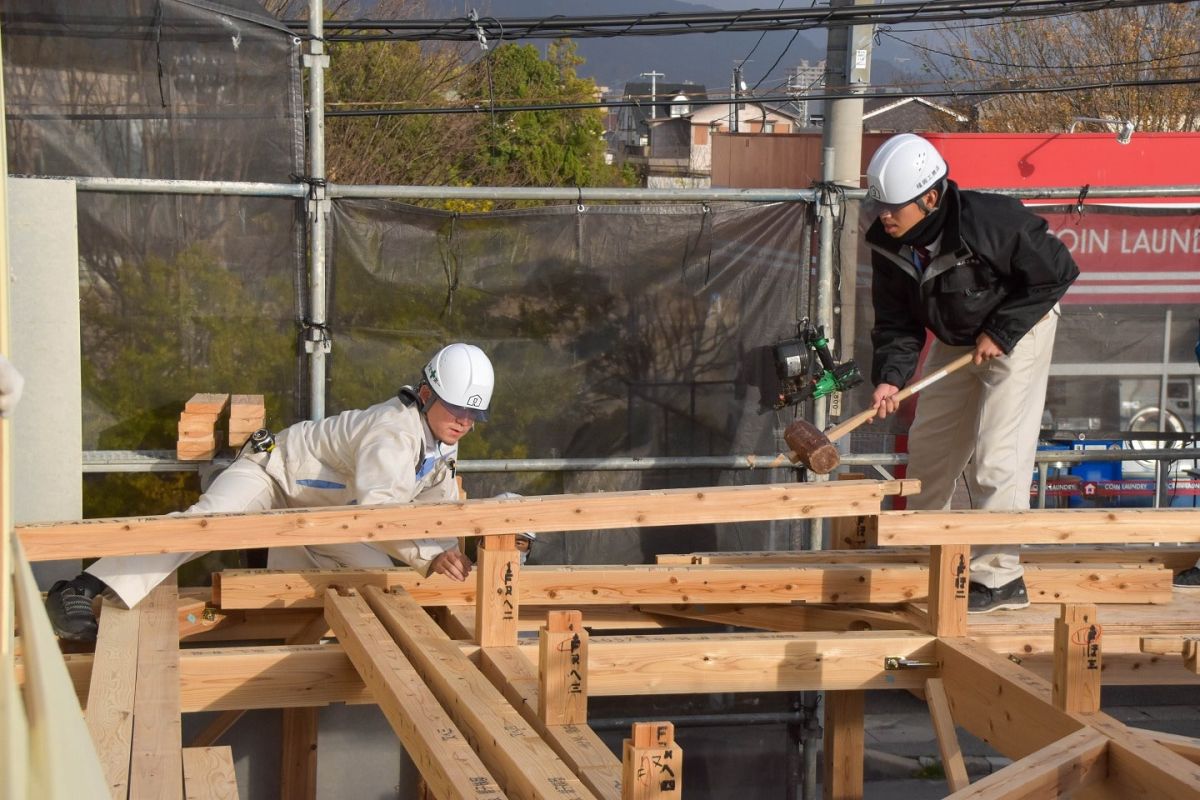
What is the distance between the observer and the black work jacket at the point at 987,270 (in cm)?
551

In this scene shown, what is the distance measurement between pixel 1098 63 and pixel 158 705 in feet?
85.6

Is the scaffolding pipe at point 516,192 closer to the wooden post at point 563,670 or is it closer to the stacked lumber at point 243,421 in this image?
the stacked lumber at point 243,421

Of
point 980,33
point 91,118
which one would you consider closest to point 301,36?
point 91,118

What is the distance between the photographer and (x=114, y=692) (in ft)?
14.0

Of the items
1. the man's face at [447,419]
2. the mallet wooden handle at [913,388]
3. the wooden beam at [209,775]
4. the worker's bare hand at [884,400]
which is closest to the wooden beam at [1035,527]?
the mallet wooden handle at [913,388]

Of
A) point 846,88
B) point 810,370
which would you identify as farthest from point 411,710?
point 846,88

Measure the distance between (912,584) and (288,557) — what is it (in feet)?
8.90

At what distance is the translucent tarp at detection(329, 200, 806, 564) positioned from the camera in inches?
263

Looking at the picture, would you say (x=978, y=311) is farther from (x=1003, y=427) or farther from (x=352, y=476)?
(x=352, y=476)

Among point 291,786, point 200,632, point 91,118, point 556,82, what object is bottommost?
point 291,786

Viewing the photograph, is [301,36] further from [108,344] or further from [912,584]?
[912,584]

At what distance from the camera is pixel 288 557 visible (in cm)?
603

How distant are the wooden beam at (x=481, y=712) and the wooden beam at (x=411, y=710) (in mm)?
56

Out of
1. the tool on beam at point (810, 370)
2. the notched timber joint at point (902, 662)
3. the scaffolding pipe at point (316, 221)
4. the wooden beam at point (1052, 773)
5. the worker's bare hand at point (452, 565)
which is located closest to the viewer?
the wooden beam at point (1052, 773)
